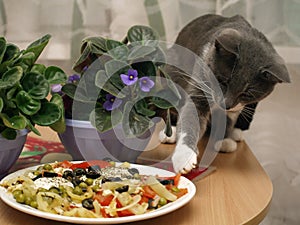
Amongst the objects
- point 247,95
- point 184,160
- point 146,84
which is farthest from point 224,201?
point 247,95

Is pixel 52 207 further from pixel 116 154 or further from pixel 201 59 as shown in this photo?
pixel 201 59

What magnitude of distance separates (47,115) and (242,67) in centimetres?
50

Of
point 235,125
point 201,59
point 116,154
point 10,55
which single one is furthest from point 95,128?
point 235,125

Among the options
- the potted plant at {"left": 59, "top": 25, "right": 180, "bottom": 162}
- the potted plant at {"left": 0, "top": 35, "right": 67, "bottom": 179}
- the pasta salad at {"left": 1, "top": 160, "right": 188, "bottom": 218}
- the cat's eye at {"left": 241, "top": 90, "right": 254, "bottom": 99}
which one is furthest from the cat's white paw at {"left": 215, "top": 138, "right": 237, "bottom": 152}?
the potted plant at {"left": 0, "top": 35, "right": 67, "bottom": 179}

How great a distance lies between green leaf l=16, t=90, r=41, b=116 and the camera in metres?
0.83

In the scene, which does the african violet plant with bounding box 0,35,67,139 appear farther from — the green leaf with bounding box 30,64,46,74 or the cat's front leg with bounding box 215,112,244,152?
the cat's front leg with bounding box 215,112,244,152

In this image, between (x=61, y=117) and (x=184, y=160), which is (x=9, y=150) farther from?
(x=184, y=160)

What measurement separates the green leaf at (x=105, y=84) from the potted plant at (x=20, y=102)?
83 millimetres

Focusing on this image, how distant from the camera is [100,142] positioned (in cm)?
96

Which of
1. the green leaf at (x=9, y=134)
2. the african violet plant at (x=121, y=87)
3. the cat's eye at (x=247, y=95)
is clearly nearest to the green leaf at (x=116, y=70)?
the african violet plant at (x=121, y=87)

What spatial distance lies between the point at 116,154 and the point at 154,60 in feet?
0.67

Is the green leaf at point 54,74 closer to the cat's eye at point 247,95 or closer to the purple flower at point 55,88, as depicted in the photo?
the purple flower at point 55,88

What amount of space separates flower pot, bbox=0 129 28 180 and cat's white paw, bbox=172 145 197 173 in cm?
30

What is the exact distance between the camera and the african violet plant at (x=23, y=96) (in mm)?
825
